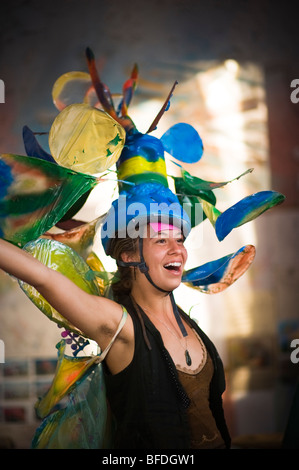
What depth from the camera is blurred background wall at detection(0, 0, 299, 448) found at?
1.94 meters

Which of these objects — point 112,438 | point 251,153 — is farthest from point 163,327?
point 251,153

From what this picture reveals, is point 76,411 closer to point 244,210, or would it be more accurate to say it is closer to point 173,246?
point 173,246

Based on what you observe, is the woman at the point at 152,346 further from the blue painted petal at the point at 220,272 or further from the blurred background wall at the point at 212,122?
the blurred background wall at the point at 212,122

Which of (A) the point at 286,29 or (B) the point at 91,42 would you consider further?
(A) the point at 286,29

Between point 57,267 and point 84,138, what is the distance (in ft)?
1.01

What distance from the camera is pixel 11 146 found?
75.8 inches

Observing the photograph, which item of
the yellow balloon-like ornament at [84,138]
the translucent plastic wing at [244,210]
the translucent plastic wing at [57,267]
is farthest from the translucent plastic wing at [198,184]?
the translucent plastic wing at [57,267]

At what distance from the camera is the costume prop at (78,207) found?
112 centimetres

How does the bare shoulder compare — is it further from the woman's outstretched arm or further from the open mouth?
the open mouth

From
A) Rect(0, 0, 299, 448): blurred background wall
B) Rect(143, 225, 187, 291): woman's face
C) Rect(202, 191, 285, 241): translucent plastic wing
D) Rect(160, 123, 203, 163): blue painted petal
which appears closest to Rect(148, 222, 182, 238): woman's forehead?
Rect(143, 225, 187, 291): woman's face

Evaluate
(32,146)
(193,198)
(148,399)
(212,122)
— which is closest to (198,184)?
(193,198)

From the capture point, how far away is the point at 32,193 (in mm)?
1119
